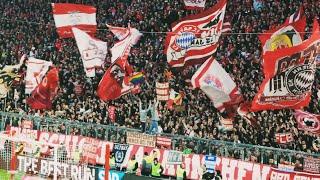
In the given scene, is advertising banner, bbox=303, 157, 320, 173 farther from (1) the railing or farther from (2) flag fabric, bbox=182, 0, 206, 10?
(2) flag fabric, bbox=182, 0, 206, 10

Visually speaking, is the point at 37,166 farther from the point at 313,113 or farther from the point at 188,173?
the point at 313,113

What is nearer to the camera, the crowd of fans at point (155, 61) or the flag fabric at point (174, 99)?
the crowd of fans at point (155, 61)

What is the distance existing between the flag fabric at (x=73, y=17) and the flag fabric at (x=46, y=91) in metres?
2.11

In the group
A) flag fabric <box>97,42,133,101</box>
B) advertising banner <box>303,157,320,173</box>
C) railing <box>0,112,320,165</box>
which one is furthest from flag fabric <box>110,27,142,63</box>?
advertising banner <box>303,157,320,173</box>

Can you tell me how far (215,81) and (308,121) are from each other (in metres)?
3.01

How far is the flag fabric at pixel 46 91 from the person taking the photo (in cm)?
2422

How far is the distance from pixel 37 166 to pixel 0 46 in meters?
13.7

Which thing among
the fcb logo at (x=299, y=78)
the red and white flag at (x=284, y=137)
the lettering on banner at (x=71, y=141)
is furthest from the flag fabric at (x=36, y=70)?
the fcb logo at (x=299, y=78)

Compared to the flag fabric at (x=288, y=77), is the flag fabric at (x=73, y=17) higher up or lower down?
Answer: higher up

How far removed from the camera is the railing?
1694cm

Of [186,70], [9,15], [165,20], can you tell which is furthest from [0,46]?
[186,70]

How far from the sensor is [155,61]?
23.7m

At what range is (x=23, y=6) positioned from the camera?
31375 mm

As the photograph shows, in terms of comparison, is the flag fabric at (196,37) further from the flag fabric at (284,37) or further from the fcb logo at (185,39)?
the flag fabric at (284,37)
